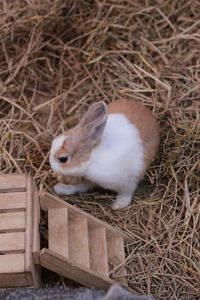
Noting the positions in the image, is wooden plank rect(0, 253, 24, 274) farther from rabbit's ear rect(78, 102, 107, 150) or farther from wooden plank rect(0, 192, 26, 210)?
rabbit's ear rect(78, 102, 107, 150)

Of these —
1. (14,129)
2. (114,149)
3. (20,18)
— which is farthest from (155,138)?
(20,18)

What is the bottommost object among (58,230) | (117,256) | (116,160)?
(117,256)

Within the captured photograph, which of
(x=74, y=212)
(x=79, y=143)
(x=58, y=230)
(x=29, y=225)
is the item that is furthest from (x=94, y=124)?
(x=29, y=225)

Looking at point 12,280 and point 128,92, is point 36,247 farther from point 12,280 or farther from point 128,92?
point 128,92

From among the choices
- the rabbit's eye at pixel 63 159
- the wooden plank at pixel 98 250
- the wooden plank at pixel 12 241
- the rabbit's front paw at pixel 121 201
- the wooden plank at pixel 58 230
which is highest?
the rabbit's eye at pixel 63 159

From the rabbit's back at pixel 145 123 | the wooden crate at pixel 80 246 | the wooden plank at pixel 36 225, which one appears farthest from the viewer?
the rabbit's back at pixel 145 123

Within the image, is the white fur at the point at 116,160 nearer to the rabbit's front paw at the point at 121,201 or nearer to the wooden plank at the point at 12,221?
the rabbit's front paw at the point at 121,201

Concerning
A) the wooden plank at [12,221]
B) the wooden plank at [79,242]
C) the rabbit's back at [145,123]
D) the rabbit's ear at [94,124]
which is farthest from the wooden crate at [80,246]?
the rabbit's back at [145,123]
